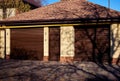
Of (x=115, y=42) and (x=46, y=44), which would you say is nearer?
(x=115, y=42)

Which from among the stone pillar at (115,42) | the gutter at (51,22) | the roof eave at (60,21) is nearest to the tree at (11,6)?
the gutter at (51,22)

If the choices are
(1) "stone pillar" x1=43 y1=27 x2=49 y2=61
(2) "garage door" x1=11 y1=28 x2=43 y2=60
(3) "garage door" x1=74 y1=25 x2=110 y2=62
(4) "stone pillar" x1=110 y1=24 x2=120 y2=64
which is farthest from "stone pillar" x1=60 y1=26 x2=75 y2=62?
(4) "stone pillar" x1=110 y1=24 x2=120 y2=64

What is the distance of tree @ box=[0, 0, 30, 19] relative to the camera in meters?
30.1

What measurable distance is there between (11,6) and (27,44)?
38.6ft

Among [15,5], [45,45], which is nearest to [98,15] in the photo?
[45,45]

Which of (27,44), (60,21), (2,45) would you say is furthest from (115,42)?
(2,45)

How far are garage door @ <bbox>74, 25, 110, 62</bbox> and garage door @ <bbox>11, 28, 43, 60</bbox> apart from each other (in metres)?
2.81

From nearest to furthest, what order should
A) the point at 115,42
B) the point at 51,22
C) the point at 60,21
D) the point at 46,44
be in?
the point at 115,42 → the point at 60,21 → the point at 51,22 → the point at 46,44

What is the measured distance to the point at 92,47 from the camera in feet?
60.7

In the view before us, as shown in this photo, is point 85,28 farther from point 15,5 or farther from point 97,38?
point 15,5

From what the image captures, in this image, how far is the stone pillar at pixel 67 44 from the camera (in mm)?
18797

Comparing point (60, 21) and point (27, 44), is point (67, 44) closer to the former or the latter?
point (60, 21)

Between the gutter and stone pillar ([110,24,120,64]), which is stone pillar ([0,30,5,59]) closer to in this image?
the gutter

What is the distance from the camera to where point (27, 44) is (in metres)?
20.0
